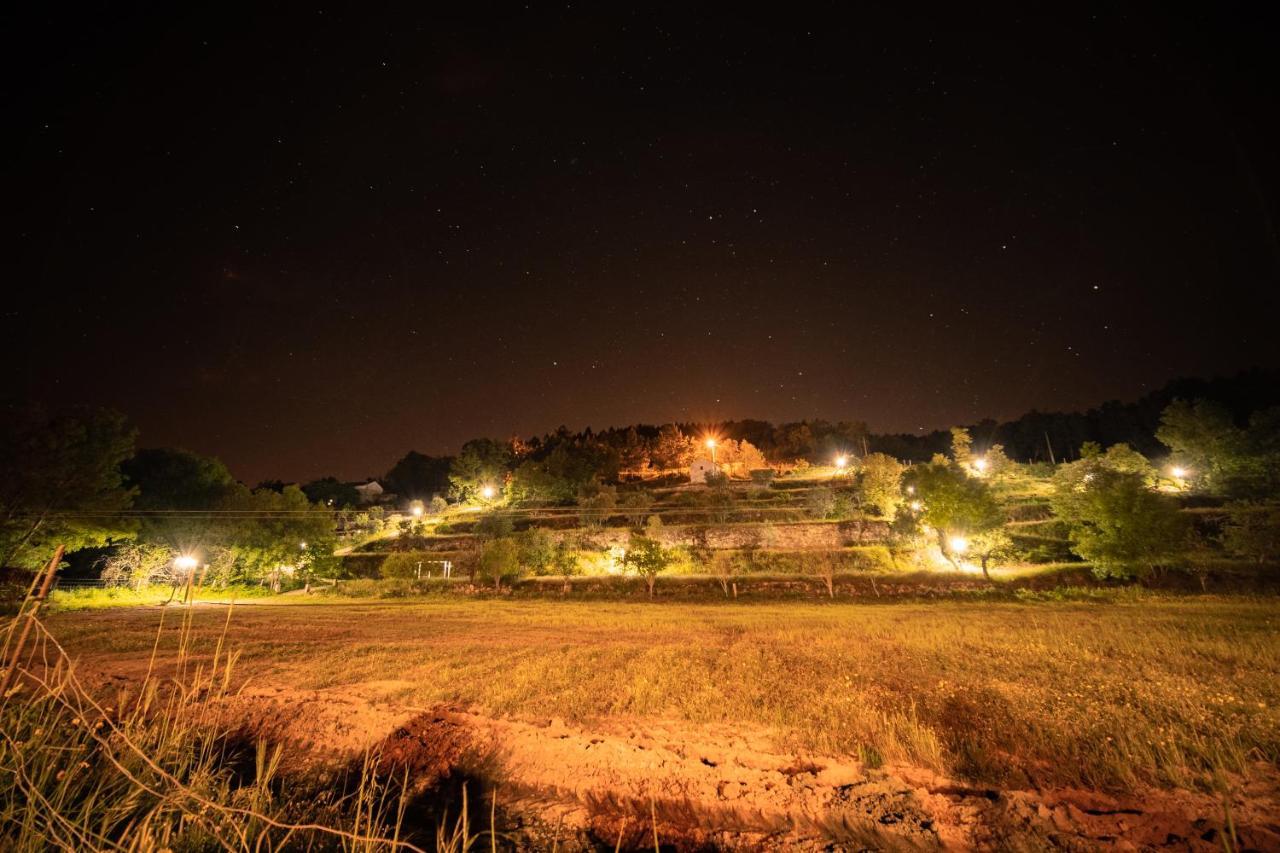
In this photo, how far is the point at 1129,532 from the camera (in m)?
28.6

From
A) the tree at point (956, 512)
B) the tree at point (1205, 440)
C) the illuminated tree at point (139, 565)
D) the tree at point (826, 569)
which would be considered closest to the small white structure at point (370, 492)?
the illuminated tree at point (139, 565)

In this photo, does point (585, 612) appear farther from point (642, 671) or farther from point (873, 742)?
point (873, 742)

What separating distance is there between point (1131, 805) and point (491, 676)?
38.7ft

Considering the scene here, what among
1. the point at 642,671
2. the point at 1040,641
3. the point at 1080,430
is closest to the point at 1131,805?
the point at 642,671

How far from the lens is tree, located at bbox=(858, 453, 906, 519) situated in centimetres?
5131

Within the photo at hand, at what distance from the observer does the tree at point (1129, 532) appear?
28.2 m

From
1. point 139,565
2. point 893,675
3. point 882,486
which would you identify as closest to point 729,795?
point 893,675

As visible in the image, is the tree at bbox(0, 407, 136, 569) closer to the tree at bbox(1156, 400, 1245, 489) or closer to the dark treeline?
the dark treeline

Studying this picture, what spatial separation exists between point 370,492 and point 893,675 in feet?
425

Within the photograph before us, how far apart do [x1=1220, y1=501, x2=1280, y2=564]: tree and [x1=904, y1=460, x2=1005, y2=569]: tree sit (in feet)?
37.2

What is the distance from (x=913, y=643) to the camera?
15102mm

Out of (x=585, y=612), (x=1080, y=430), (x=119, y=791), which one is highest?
(x=1080, y=430)

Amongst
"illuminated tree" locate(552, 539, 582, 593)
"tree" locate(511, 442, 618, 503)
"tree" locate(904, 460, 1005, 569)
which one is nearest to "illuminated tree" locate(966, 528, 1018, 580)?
"tree" locate(904, 460, 1005, 569)

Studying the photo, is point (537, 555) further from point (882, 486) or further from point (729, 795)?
point (729, 795)
